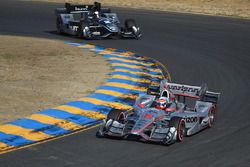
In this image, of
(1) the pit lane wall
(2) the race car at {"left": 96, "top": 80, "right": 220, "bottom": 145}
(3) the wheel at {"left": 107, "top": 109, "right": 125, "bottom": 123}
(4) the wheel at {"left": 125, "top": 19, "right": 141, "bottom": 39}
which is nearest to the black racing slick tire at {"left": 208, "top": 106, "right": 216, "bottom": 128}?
(2) the race car at {"left": 96, "top": 80, "right": 220, "bottom": 145}

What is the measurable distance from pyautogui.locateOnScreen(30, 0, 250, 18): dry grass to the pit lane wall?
62.3ft

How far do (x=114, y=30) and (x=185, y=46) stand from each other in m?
4.37

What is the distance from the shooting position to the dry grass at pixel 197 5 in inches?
1849

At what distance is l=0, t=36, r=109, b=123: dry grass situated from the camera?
21109 mm

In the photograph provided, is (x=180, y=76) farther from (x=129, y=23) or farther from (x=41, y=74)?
(x=129, y=23)

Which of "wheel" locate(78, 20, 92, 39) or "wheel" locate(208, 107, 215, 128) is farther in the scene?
"wheel" locate(78, 20, 92, 39)

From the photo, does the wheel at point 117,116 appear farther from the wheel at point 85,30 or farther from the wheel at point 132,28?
the wheel at point 132,28

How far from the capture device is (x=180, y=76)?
2614 cm

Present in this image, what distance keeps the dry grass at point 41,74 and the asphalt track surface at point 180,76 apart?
3009 millimetres

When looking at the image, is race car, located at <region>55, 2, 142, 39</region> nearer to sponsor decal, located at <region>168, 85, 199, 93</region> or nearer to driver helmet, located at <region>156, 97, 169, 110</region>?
sponsor decal, located at <region>168, 85, 199, 93</region>

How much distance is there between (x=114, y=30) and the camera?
116 feet

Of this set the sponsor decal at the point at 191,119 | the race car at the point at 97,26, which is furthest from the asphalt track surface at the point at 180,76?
the race car at the point at 97,26

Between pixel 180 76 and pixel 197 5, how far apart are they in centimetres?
2530

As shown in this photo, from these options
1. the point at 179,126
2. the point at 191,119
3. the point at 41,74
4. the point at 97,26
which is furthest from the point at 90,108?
the point at 97,26
